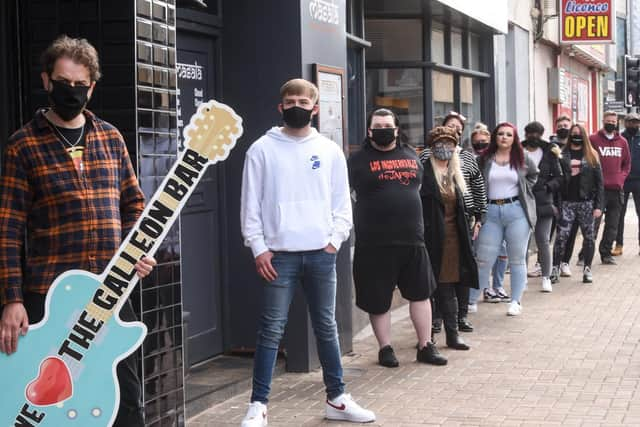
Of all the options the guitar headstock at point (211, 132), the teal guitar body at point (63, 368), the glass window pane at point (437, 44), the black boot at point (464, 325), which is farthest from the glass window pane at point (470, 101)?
the teal guitar body at point (63, 368)

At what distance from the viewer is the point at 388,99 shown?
12641 millimetres

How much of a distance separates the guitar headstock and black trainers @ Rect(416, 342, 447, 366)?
13.7ft

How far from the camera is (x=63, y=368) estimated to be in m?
4.41

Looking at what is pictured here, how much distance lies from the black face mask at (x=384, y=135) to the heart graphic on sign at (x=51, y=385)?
4.08m

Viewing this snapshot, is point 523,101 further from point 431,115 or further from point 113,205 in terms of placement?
point 113,205

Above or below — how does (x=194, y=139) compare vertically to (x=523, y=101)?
below

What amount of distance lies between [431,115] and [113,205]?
8994mm

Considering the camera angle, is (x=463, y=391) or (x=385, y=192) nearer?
(x=463, y=391)

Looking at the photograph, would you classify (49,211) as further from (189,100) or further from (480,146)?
(480,146)

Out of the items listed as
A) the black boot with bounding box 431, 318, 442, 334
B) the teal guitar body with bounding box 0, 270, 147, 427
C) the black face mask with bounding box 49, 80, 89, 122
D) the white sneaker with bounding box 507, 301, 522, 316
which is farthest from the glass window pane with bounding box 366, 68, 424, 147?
the teal guitar body with bounding box 0, 270, 147, 427

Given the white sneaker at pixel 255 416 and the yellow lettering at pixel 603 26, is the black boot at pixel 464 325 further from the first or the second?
the yellow lettering at pixel 603 26

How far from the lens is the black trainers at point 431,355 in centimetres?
846

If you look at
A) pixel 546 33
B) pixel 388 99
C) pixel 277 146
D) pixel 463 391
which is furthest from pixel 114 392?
pixel 546 33

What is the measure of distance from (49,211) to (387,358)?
4302mm
